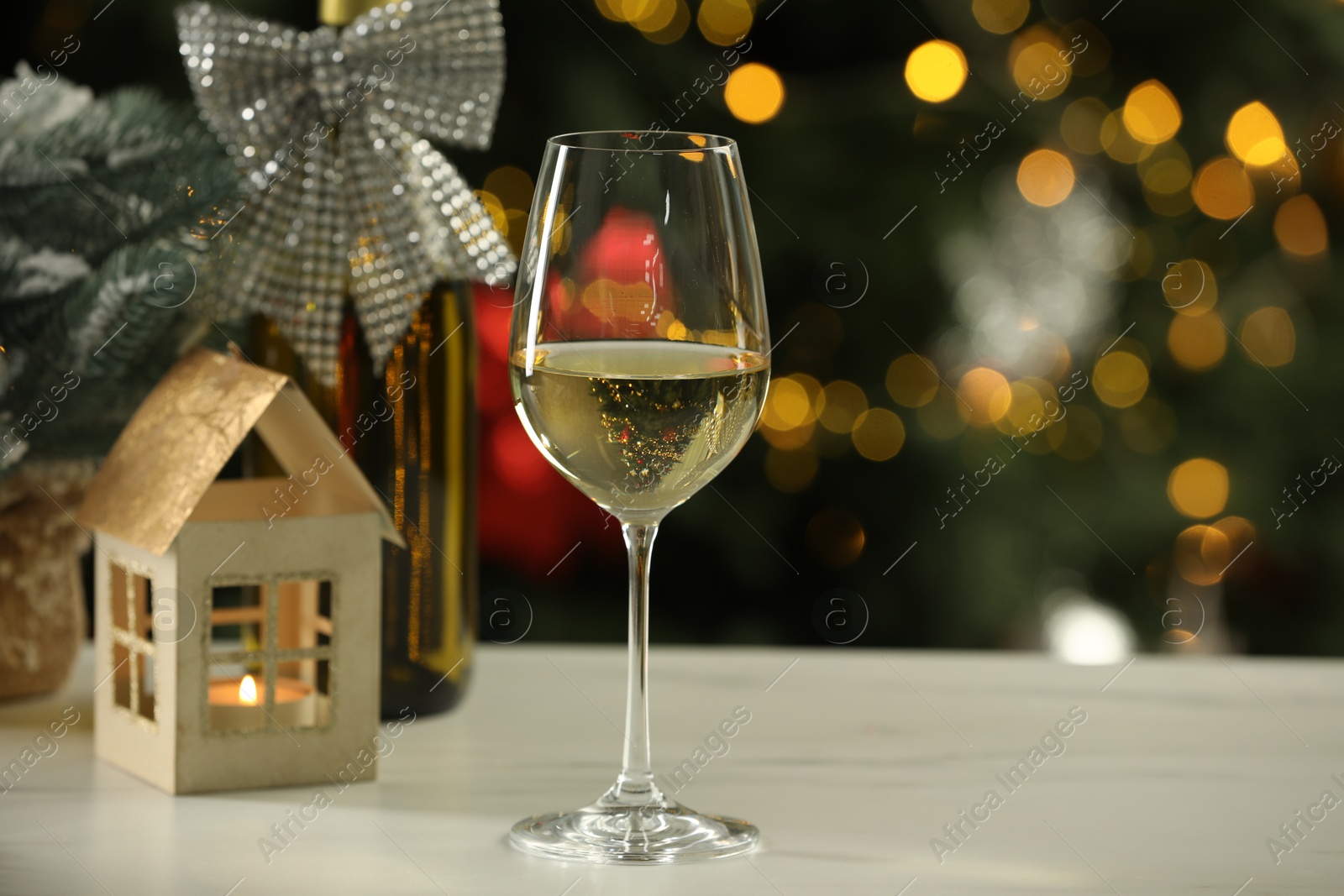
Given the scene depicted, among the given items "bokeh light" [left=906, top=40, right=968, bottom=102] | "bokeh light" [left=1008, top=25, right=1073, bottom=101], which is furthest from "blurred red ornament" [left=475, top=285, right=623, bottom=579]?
"bokeh light" [left=1008, top=25, right=1073, bottom=101]

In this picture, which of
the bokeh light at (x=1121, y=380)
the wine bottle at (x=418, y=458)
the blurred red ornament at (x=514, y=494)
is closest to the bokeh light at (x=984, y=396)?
the bokeh light at (x=1121, y=380)

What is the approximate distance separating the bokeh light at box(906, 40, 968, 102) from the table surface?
2.35ft

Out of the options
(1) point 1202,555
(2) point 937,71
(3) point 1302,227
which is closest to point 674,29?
(2) point 937,71

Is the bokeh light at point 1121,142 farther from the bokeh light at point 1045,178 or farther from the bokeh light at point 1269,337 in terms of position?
the bokeh light at point 1269,337

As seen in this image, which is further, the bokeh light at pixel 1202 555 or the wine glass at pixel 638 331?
the bokeh light at pixel 1202 555

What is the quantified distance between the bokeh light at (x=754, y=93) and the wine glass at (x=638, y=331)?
897mm

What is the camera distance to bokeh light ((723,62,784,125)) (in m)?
1.50

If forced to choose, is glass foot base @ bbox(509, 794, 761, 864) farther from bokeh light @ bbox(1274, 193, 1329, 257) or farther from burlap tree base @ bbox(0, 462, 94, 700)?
bokeh light @ bbox(1274, 193, 1329, 257)

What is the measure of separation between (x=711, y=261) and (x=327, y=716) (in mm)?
329

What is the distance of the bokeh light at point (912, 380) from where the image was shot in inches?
60.6

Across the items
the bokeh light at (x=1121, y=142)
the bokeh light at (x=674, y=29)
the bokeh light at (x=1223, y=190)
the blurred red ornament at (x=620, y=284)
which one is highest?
the bokeh light at (x=674, y=29)

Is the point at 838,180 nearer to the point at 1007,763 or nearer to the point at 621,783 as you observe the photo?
the point at 1007,763

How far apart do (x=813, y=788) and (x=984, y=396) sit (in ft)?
2.98

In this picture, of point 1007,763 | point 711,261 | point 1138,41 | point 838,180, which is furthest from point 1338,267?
point 711,261
